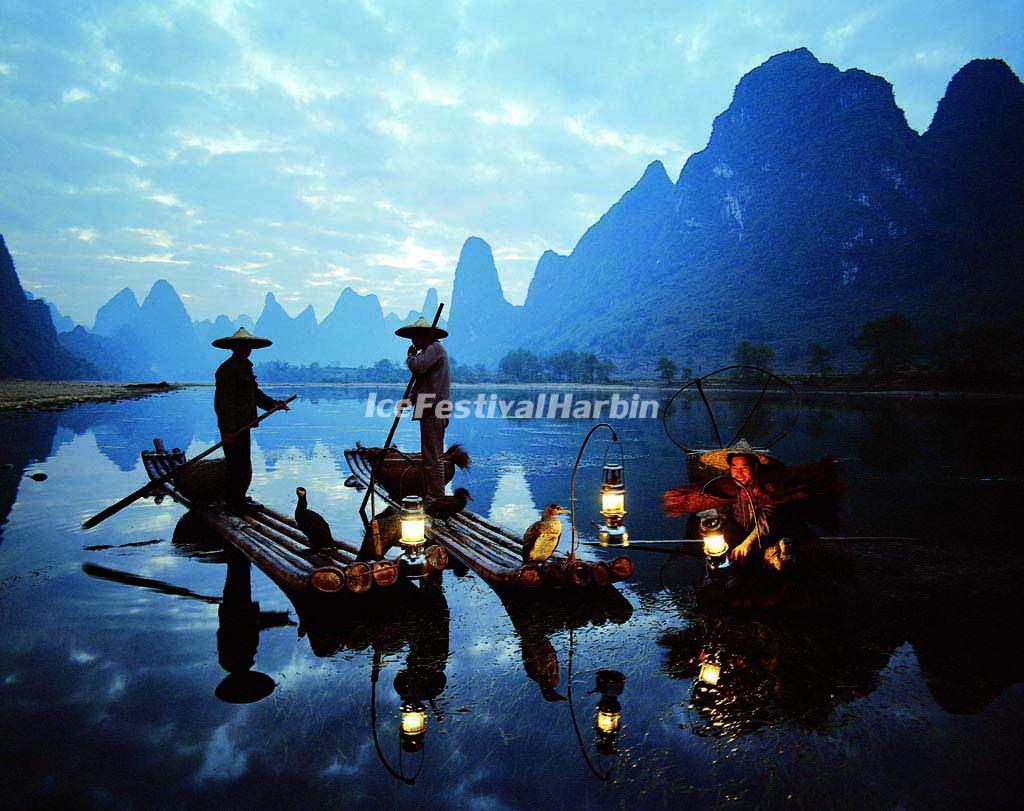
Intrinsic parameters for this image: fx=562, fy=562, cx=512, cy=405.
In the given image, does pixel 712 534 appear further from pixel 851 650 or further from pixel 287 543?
pixel 287 543

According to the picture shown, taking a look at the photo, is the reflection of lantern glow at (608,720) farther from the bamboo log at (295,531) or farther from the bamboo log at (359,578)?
the bamboo log at (295,531)

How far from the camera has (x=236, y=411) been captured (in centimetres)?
885

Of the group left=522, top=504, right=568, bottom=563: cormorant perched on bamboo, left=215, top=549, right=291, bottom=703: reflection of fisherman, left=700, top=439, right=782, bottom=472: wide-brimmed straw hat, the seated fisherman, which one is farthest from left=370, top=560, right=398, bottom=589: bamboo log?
left=700, top=439, right=782, bottom=472: wide-brimmed straw hat

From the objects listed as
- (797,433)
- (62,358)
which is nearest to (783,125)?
(797,433)

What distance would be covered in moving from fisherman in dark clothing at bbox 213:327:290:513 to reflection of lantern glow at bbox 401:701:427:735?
580 cm

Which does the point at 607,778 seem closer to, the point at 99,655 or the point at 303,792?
the point at 303,792

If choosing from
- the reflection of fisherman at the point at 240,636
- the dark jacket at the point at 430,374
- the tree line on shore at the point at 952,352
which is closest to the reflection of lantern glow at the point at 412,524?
the reflection of fisherman at the point at 240,636

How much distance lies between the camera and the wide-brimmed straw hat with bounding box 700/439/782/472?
5.99 metres

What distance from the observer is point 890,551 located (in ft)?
26.0

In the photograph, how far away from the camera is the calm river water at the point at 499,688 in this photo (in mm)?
3285

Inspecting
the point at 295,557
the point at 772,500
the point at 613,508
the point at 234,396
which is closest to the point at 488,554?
the point at 613,508

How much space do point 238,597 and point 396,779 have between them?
3839mm

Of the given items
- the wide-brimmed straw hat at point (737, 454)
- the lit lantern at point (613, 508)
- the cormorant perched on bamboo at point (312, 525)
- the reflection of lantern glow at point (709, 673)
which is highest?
the wide-brimmed straw hat at point (737, 454)

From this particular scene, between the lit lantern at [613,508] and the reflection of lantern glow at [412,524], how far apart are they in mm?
1966
